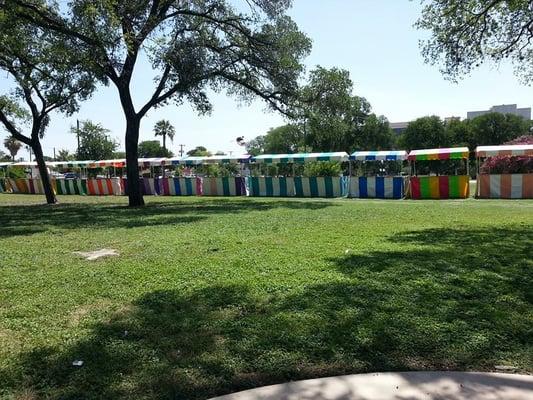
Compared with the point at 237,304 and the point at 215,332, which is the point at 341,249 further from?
the point at 215,332

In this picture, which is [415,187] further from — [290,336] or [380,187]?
[290,336]

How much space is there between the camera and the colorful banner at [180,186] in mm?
28062

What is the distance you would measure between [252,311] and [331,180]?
19.1 m

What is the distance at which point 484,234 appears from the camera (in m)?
9.11

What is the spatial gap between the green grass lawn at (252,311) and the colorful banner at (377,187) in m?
12.6

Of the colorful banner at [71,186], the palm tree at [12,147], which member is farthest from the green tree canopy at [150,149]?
the colorful banner at [71,186]

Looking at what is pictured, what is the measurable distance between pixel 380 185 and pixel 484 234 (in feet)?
43.4

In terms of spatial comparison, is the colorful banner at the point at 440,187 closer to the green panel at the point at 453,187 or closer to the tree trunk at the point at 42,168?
the green panel at the point at 453,187

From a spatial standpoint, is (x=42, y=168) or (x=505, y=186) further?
(x=42, y=168)

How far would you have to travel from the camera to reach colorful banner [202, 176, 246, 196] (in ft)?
87.2

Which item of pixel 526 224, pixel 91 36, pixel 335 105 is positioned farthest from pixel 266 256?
pixel 335 105

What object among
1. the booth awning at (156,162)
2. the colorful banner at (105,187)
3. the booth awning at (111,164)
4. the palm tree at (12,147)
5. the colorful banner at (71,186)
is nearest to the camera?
the booth awning at (156,162)

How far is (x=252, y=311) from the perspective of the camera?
15.6ft

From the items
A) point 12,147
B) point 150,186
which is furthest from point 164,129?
point 150,186
